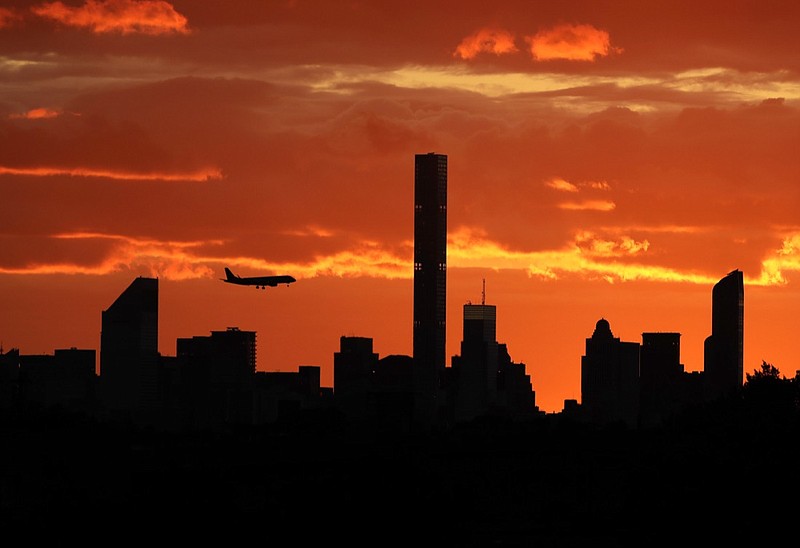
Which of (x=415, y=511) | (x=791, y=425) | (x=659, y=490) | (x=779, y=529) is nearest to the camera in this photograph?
(x=779, y=529)

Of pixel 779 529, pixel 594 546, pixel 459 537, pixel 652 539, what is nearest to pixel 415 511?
pixel 459 537

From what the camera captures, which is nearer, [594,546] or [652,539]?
[652,539]

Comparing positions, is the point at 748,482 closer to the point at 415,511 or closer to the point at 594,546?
the point at 415,511

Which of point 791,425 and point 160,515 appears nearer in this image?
point 160,515

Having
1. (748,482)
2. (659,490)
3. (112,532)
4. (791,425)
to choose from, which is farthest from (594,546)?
(112,532)

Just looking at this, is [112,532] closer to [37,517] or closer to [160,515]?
[160,515]

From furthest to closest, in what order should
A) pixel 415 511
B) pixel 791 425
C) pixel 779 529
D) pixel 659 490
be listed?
1. pixel 791 425
2. pixel 659 490
3. pixel 415 511
4. pixel 779 529

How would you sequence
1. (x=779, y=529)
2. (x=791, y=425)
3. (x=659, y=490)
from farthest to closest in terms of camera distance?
(x=791, y=425) < (x=659, y=490) < (x=779, y=529)
